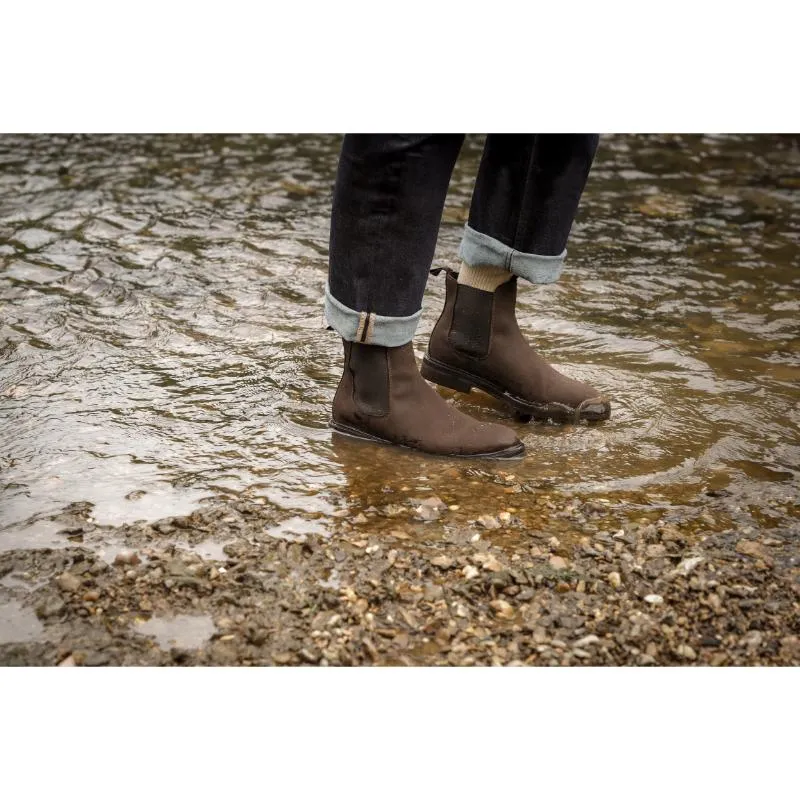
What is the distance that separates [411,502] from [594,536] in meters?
0.43

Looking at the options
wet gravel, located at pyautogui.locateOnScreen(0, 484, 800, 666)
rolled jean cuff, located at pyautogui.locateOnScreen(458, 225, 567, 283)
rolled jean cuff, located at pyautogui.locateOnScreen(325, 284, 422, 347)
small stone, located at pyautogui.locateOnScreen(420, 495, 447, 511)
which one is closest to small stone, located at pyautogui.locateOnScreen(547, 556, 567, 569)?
wet gravel, located at pyautogui.locateOnScreen(0, 484, 800, 666)

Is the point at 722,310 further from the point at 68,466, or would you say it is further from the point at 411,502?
the point at 68,466

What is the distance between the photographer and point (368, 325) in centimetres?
234

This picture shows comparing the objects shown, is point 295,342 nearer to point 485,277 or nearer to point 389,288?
point 485,277

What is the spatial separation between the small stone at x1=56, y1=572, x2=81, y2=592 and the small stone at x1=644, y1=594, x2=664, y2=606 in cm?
116

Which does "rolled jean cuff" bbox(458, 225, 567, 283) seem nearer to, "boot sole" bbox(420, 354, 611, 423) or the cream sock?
the cream sock

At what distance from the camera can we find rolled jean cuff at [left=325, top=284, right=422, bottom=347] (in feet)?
7.66

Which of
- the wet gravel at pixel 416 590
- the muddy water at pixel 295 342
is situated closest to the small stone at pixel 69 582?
the wet gravel at pixel 416 590

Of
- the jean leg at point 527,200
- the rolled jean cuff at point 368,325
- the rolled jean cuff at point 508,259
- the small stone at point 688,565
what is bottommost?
the small stone at point 688,565

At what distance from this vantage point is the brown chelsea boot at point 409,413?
2459mm

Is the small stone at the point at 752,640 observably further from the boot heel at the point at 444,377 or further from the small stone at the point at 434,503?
the boot heel at the point at 444,377

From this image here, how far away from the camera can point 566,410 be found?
2.67 metres

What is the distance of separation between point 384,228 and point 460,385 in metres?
0.71

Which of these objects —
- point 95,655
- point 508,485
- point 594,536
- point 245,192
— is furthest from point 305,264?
point 95,655
